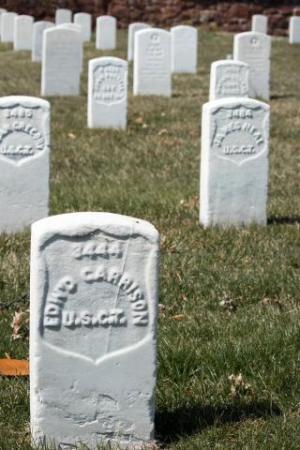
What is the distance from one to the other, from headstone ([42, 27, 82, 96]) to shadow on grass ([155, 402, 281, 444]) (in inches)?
472

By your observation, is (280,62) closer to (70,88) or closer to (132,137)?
(70,88)

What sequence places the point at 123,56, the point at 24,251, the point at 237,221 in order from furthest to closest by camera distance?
1. the point at 123,56
2. the point at 237,221
3. the point at 24,251

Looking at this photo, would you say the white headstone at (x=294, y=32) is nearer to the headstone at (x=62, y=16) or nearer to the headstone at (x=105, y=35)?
the headstone at (x=105, y=35)

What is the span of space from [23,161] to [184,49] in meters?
12.5

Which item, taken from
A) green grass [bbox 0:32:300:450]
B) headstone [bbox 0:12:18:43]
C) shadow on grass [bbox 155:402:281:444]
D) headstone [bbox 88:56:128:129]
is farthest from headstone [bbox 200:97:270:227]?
headstone [bbox 0:12:18:43]

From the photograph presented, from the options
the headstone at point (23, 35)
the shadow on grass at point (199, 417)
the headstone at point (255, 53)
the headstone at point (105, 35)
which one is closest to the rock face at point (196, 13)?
the headstone at point (105, 35)

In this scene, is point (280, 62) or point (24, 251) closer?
point (24, 251)

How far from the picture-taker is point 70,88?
16.1 m

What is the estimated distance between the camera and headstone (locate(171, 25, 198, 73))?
1950 centimetres

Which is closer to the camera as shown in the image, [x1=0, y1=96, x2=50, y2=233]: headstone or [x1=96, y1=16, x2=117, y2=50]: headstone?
[x1=0, y1=96, x2=50, y2=233]: headstone

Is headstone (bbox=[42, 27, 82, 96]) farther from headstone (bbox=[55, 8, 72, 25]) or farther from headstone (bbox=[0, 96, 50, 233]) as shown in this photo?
headstone (bbox=[55, 8, 72, 25])

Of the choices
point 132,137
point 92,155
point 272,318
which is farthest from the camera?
point 132,137

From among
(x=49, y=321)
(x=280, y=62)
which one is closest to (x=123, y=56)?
(x=280, y=62)

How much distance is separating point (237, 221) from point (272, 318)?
240cm
